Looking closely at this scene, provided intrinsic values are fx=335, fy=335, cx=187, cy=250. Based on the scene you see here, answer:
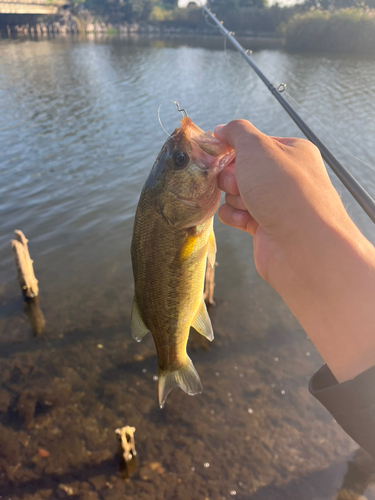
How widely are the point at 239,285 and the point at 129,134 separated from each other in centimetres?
1027

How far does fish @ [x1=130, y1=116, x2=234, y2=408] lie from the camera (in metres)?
2.10

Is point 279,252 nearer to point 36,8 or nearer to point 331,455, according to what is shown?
point 331,455

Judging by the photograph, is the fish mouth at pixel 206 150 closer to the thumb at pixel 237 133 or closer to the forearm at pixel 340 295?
the thumb at pixel 237 133

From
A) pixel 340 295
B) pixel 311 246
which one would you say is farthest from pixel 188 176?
pixel 340 295

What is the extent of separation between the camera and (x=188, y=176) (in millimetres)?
2094

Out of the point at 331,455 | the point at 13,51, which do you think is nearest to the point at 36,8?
the point at 13,51

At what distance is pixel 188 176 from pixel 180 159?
0.37 ft

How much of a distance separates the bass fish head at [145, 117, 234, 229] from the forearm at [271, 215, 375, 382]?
0.67 meters

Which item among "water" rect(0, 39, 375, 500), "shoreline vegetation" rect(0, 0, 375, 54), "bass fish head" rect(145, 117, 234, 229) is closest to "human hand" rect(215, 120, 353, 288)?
"bass fish head" rect(145, 117, 234, 229)

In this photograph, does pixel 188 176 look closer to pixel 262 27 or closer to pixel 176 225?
pixel 176 225

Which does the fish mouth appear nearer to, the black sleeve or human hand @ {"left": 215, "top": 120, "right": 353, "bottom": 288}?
human hand @ {"left": 215, "top": 120, "right": 353, "bottom": 288}

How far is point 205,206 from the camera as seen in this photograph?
84.0 inches

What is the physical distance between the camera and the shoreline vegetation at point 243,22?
35531 millimetres

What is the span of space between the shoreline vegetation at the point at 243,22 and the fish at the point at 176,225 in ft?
104
